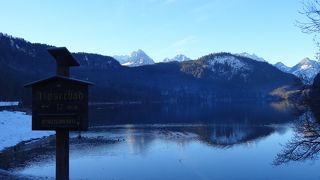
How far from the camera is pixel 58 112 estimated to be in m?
20.4

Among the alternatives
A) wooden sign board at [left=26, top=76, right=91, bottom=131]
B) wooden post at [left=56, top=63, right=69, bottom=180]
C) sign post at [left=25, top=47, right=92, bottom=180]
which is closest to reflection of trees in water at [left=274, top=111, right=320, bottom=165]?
wooden sign board at [left=26, top=76, right=91, bottom=131]

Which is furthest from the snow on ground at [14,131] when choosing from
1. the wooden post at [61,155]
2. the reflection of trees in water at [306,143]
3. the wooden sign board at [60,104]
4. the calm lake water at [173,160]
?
the reflection of trees in water at [306,143]

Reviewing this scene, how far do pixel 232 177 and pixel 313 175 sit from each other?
759 cm

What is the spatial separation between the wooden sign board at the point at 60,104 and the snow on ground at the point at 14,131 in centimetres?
3568

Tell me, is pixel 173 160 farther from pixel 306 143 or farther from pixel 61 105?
pixel 61 105

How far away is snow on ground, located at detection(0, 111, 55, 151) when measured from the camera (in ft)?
198

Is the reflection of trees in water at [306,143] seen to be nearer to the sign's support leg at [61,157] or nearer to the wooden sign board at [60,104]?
the wooden sign board at [60,104]

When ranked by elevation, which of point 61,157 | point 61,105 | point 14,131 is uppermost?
point 61,105

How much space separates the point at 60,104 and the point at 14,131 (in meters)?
52.0

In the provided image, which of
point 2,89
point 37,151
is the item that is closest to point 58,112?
point 37,151

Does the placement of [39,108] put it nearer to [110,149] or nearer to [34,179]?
[34,179]

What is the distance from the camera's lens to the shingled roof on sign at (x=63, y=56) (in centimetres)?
2028

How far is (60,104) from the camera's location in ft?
66.9

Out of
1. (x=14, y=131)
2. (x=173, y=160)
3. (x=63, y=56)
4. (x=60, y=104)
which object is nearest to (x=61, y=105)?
(x=60, y=104)
